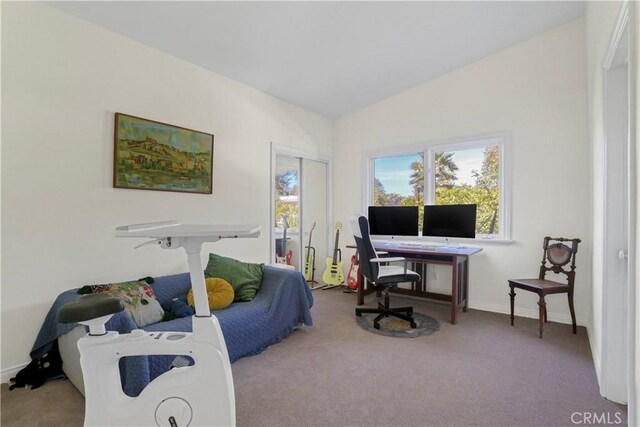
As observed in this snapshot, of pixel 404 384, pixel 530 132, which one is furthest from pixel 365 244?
pixel 530 132

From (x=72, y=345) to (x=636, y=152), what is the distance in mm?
3068

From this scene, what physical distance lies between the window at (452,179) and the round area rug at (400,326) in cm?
126

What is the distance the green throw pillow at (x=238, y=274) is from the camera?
2896mm

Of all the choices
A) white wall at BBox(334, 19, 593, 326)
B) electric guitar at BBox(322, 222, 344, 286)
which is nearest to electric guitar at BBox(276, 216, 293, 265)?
electric guitar at BBox(322, 222, 344, 286)

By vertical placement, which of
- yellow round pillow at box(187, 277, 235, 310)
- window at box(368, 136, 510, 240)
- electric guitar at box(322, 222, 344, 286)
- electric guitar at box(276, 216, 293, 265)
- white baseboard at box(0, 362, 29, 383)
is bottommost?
white baseboard at box(0, 362, 29, 383)

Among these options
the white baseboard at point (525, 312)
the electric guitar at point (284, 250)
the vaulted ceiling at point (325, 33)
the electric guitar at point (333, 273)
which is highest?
the vaulted ceiling at point (325, 33)

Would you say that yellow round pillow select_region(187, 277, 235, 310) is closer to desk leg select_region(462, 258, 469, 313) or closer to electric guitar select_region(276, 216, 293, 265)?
electric guitar select_region(276, 216, 293, 265)

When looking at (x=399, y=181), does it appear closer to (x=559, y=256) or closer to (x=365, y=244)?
(x=365, y=244)

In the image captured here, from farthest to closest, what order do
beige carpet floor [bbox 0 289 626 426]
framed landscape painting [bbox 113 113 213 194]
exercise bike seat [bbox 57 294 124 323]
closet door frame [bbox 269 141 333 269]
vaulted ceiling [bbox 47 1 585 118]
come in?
closet door frame [bbox 269 141 333 269] < framed landscape painting [bbox 113 113 213 194] < vaulted ceiling [bbox 47 1 585 118] < beige carpet floor [bbox 0 289 626 426] < exercise bike seat [bbox 57 294 124 323]

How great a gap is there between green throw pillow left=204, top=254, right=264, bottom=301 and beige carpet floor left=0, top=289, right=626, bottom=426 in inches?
21.4

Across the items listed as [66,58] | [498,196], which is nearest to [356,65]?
[498,196]

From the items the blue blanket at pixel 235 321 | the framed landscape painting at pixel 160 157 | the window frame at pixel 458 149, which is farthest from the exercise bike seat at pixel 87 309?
the window frame at pixel 458 149

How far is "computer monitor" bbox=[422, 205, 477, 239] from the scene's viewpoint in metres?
3.53

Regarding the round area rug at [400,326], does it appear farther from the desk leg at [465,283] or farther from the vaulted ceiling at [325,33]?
the vaulted ceiling at [325,33]
